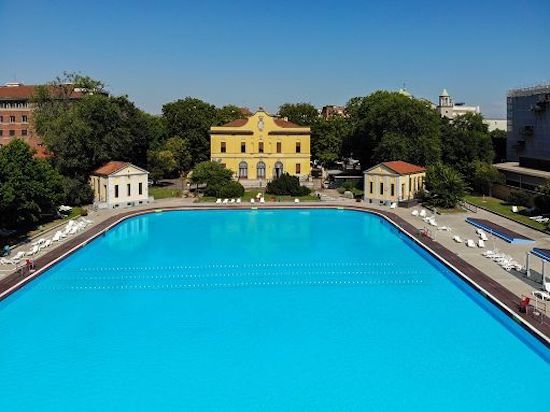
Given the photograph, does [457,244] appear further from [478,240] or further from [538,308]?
[538,308]

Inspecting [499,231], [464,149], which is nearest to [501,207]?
[499,231]

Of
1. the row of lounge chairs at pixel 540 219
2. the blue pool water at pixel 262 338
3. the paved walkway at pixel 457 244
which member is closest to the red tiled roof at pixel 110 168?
the paved walkway at pixel 457 244

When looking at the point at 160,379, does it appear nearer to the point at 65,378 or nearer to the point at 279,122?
the point at 65,378

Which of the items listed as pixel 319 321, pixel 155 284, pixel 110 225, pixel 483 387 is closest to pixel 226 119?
pixel 110 225

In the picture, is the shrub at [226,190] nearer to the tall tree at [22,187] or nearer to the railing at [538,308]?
the tall tree at [22,187]

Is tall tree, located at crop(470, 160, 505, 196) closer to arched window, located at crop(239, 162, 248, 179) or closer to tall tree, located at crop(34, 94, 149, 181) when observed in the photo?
arched window, located at crop(239, 162, 248, 179)

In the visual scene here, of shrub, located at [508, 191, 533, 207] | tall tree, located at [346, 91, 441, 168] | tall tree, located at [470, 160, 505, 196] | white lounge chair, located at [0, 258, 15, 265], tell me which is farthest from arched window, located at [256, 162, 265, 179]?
white lounge chair, located at [0, 258, 15, 265]
